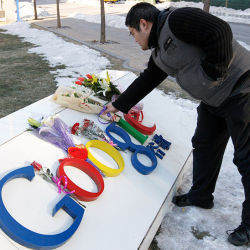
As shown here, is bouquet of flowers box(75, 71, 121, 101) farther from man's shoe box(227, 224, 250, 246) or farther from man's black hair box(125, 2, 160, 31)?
man's shoe box(227, 224, 250, 246)

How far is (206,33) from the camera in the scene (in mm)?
1354

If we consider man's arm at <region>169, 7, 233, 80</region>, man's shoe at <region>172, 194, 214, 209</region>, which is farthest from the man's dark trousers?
man's arm at <region>169, 7, 233, 80</region>

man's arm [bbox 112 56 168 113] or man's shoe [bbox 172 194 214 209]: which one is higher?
man's arm [bbox 112 56 168 113]

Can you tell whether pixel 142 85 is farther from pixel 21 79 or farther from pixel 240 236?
pixel 21 79

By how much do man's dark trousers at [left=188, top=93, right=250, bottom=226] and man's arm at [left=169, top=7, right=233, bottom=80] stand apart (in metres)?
0.31

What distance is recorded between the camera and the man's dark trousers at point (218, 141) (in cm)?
163

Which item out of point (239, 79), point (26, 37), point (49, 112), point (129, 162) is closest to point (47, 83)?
point (49, 112)

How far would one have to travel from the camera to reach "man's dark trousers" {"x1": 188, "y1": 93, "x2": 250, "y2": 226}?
1629 millimetres

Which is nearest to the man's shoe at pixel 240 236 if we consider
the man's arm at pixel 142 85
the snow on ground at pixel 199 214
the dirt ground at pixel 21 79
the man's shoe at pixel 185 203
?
the snow on ground at pixel 199 214

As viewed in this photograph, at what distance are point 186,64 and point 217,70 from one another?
0.66ft

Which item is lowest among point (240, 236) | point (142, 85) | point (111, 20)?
point (111, 20)

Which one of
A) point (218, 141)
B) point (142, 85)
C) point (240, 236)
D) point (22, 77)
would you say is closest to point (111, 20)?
point (22, 77)

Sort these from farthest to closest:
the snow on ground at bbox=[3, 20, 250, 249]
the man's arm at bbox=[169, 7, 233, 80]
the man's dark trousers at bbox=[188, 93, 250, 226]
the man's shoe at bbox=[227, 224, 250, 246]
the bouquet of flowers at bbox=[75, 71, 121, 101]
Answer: the bouquet of flowers at bbox=[75, 71, 121, 101] < the snow on ground at bbox=[3, 20, 250, 249] < the man's shoe at bbox=[227, 224, 250, 246] < the man's dark trousers at bbox=[188, 93, 250, 226] < the man's arm at bbox=[169, 7, 233, 80]

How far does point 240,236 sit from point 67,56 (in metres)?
6.00
